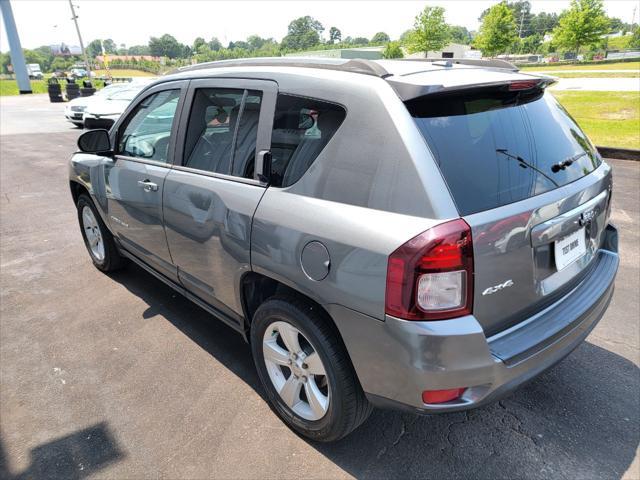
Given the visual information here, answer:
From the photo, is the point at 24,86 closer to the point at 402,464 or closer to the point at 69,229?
the point at 69,229

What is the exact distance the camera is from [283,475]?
2232mm

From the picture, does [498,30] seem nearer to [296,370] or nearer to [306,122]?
[306,122]

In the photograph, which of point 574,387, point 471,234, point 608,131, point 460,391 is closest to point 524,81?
point 471,234

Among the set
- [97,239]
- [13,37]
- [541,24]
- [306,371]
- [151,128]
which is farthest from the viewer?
[541,24]

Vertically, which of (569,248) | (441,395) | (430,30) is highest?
(430,30)

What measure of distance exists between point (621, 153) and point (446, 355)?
29.6 feet

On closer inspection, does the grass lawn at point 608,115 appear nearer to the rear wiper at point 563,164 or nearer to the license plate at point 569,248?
the rear wiper at point 563,164

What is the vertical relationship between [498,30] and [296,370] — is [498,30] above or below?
above

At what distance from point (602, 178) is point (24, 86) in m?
49.5

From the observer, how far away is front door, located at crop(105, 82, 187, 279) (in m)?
3.16

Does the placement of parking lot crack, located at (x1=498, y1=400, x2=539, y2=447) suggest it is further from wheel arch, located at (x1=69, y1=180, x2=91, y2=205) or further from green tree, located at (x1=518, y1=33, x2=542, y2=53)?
green tree, located at (x1=518, y1=33, x2=542, y2=53)

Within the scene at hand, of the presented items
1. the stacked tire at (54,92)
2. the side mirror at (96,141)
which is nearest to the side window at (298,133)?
the side mirror at (96,141)

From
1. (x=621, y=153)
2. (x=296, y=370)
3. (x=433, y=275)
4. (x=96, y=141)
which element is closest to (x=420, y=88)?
(x=433, y=275)

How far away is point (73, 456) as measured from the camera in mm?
2379
